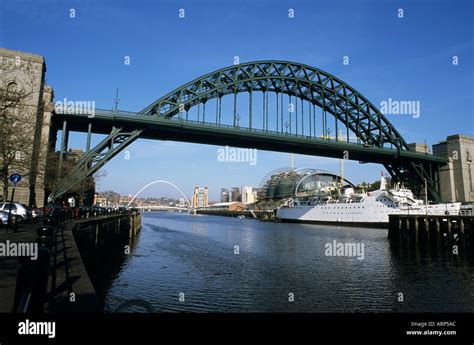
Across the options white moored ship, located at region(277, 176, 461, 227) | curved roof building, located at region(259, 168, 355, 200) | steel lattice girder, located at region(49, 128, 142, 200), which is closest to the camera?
steel lattice girder, located at region(49, 128, 142, 200)

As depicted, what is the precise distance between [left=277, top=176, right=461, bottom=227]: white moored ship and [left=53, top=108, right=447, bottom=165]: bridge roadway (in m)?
7.12

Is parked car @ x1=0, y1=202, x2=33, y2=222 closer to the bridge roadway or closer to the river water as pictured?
the river water

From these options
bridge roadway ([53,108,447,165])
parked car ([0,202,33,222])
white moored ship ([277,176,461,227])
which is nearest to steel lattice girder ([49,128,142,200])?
bridge roadway ([53,108,447,165])

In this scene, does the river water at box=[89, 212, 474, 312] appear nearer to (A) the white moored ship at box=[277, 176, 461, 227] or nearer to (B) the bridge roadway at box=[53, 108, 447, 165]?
(B) the bridge roadway at box=[53, 108, 447, 165]

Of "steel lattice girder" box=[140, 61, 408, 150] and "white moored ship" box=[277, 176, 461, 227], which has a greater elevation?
"steel lattice girder" box=[140, 61, 408, 150]

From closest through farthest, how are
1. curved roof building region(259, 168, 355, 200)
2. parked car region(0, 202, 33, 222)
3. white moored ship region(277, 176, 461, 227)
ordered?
parked car region(0, 202, 33, 222) < white moored ship region(277, 176, 461, 227) < curved roof building region(259, 168, 355, 200)

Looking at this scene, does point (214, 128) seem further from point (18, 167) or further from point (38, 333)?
point (38, 333)

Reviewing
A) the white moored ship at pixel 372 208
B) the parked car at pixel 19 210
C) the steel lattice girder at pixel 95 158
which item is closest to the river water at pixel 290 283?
the parked car at pixel 19 210

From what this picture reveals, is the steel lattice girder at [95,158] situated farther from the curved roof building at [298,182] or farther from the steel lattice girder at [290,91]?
the curved roof building at [298,182]

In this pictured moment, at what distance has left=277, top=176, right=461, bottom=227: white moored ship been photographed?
58250 mm

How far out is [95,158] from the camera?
4200 centimetres

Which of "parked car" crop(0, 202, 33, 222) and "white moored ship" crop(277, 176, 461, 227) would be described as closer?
"parked car" crop(0, 202, 33, 222)

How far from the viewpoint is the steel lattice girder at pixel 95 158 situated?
37.4 m

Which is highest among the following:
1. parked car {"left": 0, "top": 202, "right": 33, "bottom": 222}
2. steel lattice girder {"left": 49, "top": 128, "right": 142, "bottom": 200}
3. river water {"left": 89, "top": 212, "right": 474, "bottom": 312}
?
steel lattice girder {"left": 49, "top": 128, "right": 142, "bottom": 200}
